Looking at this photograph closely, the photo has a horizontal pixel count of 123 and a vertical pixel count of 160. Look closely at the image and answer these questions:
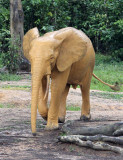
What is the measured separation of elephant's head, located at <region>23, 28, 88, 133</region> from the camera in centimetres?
652

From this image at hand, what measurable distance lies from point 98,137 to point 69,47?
2.30 meters

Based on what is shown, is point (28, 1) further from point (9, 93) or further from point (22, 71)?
point (9, 93)

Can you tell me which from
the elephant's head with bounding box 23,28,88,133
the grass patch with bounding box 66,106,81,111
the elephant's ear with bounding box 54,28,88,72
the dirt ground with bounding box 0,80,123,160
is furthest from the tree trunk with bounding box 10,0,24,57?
the elephant's ear with bounding box 54,28,88,72

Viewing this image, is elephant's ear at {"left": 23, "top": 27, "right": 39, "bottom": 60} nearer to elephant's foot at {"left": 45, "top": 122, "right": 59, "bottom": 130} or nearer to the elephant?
the elephant

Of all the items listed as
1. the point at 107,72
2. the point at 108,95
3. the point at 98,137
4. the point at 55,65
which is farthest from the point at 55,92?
the point at 107,72

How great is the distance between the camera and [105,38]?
22.0 m

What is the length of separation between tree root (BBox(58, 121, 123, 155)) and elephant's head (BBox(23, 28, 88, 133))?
0.65 metres

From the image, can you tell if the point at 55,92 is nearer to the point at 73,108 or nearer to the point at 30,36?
the point at 30,36

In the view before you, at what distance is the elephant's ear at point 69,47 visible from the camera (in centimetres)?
737

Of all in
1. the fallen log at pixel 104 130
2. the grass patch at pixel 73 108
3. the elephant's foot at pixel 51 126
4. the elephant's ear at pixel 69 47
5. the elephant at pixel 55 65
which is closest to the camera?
the fallen log at pixel 104 130

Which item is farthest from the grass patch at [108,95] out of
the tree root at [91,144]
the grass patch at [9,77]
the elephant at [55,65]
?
the tree root at [91,144]

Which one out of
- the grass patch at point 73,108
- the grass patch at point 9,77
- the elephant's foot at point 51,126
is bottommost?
the grass patch at point 9,77

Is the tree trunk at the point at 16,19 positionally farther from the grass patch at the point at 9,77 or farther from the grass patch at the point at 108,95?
the grass patch at the point at 108,95

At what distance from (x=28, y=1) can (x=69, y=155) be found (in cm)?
1827
